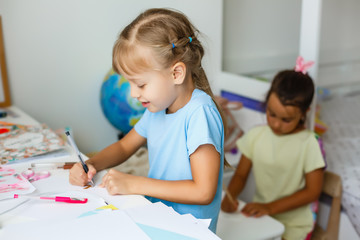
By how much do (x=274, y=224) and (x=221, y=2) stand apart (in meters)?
1.36

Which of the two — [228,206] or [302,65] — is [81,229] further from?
[302,65]

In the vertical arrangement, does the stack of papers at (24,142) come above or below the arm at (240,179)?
above

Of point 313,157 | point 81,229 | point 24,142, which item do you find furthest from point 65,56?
point 81,229

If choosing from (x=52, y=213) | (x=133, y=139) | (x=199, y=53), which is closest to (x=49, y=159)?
(x=133, y=139)

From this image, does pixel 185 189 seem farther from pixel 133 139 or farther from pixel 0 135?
pixel 0 135

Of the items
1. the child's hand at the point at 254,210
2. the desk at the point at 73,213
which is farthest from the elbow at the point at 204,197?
the child's hand at the point at 254,210

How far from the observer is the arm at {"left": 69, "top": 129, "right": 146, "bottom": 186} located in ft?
3.18

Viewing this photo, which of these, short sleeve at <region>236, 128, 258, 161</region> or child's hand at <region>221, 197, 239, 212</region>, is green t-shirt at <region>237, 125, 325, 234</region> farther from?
child's hand at <region>221, 197, 239, 212</region>

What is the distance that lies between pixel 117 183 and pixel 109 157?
0.89 ft

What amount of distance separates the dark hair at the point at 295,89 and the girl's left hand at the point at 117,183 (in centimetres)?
91

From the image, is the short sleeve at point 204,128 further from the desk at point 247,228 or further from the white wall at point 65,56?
the white wall at point 65,56

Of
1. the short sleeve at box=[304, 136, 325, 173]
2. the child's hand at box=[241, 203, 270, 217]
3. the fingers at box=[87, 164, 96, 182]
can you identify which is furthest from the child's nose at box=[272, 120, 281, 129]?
the fingers at box=[87, 164, 96, 182]

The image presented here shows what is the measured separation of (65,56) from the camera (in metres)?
2.00

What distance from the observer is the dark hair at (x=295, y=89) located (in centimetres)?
165
